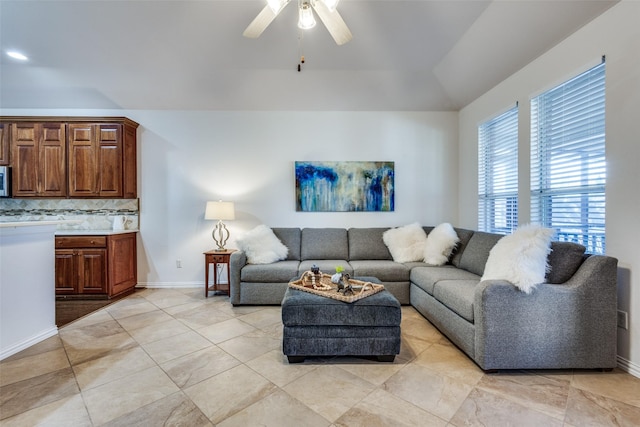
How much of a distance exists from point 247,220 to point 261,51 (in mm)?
2321

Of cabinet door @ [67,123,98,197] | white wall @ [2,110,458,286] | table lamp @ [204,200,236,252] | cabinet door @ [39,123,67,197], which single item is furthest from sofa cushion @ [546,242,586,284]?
cabinet door @ [39,123,67,197]

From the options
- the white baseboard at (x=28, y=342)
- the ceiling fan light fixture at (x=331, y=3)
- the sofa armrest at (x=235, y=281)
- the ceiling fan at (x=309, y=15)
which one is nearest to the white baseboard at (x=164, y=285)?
the sofa armrest at (x=235, y=281)

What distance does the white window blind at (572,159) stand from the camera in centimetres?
221

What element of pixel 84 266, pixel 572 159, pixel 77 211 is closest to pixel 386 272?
pixel 572 159

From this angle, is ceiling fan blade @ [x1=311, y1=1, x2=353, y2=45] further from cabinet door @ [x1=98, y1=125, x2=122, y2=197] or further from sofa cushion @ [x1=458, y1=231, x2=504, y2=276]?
cabinet door @ [x1=98, y1=125, x2=122, y2=197]

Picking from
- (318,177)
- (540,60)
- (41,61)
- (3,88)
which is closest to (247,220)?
(318,177)

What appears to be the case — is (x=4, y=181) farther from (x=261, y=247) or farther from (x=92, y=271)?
(x=261, y=247)

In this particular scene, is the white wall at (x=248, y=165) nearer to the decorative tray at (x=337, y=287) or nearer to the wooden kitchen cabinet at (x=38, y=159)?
the wooden kitchen cabinet at (x=38, y=159)

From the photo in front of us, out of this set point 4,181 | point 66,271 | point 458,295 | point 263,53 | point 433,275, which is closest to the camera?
point 458,295

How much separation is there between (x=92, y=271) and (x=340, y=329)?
11.4 ft

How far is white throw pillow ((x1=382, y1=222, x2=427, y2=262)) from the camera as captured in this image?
3672 mm

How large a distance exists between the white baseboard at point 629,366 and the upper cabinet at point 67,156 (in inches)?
218

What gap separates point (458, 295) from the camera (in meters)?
2.33

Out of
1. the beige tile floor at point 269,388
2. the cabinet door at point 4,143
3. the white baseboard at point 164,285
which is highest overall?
the cabinet door at point 4,143
